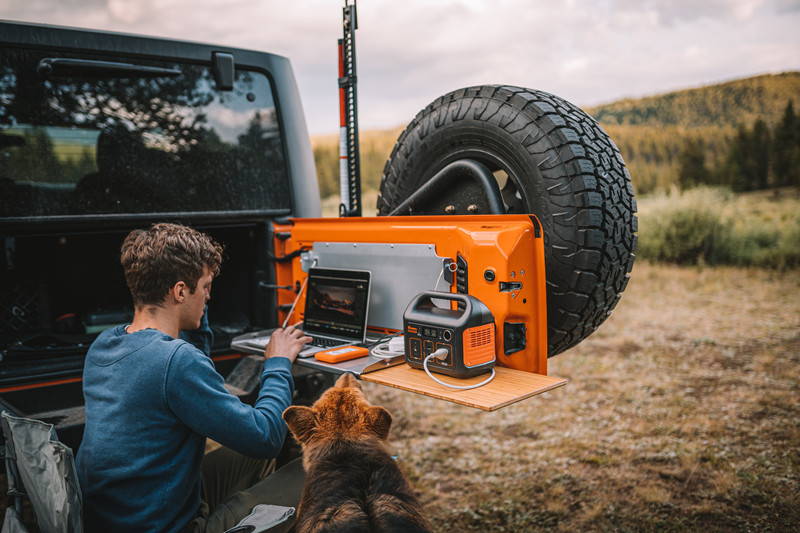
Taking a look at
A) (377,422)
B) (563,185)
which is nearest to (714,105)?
(563,185)

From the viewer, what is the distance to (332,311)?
2.97 metres

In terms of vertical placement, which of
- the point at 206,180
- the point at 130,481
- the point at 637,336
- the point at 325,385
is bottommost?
the point at 637,336

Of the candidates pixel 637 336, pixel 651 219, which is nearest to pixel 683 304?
pixel 637 336

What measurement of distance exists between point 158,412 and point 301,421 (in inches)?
18.4

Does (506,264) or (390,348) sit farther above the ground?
(506,264)

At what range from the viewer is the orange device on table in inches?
95.6

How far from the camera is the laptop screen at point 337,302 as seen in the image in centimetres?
282

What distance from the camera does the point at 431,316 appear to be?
217 cm

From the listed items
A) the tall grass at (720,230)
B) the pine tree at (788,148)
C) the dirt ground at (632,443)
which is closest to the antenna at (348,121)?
the dirt ground at (632,443)

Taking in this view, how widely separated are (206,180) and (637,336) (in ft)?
21.7

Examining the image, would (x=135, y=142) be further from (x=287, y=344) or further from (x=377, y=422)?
(x=377, y=422)

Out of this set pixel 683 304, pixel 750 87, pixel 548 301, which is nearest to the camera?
pixel 548 301

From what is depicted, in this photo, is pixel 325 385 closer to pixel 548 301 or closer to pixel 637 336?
pixel 548 301

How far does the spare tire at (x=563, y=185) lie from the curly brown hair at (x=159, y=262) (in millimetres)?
1453
